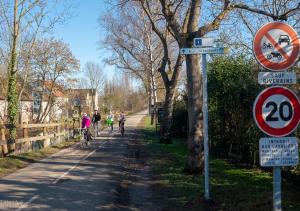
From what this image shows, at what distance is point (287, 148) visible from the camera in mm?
5969

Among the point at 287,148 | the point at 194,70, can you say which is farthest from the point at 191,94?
the point at 287,148

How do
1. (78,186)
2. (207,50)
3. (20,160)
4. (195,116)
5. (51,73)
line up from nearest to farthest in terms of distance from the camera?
1. (207,50)
2. (78,186)
3. (195,116)
4. (20,160)
5. (51,73)

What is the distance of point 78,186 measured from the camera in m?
12.5

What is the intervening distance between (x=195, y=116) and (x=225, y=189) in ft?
10.5

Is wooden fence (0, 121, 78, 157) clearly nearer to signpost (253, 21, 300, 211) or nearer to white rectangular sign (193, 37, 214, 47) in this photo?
white rectangular sign (193, 37, 214, 47)

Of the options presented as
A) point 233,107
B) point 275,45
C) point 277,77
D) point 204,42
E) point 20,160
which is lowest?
point 20,160

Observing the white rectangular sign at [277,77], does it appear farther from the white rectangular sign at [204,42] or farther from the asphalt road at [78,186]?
the asphalt road at [78,186]

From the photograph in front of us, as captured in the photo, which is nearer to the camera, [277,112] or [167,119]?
[277,112]

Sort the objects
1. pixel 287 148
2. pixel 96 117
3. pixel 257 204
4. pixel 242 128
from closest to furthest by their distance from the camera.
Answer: pixel 287 148 < pixel 257 204 < pixel 242 128 < pixel 96 117

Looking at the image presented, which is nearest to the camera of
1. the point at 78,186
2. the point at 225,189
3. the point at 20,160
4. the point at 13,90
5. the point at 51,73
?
the point at 225,189

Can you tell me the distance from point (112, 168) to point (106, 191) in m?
4.59

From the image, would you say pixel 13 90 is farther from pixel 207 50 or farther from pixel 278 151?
pixel 278 151

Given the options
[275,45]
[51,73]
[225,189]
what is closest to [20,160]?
[225,189]

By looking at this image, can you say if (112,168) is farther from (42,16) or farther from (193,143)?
(42,16)
